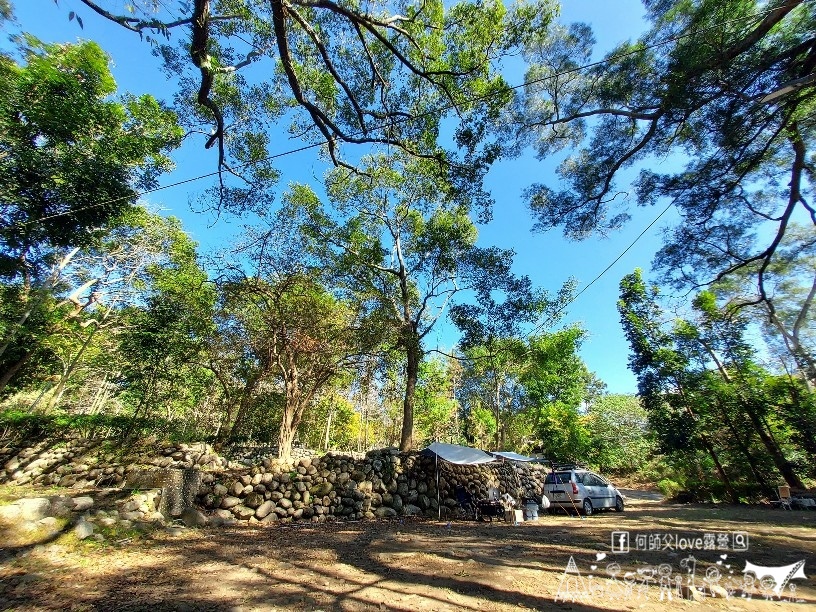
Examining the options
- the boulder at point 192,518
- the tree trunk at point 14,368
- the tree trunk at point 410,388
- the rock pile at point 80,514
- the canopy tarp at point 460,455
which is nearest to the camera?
the rock pile at point 80,514

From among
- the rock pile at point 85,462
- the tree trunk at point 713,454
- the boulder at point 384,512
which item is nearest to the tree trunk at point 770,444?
the tree trunk at point 713,454

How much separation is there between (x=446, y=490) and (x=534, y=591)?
7739 millimetres

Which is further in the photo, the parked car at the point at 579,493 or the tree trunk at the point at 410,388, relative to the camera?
the tree trunk at the point at 410,388

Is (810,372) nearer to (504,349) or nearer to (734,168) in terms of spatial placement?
(734,168)

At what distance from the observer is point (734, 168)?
26.5 ft

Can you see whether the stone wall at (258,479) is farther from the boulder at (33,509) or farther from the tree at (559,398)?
the tree at (559,398)

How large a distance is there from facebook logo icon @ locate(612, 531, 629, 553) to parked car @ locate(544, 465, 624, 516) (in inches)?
181

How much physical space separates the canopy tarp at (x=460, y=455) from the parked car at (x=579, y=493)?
3103 mm

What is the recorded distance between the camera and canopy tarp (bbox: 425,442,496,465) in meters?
9.30

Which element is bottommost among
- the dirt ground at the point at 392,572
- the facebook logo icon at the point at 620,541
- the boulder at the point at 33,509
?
the dirt ground at the point at 392,572

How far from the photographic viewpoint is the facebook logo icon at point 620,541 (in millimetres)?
5197

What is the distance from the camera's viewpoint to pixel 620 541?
5.65 metres

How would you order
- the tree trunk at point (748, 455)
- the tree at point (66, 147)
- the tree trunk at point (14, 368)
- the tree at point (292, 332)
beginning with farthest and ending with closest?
1. the tree trunk at point (748, 455)
2. the tree trunk at point (14, 368)
3. the tree at point (292, 332)
4. the tree at point (66, 147)

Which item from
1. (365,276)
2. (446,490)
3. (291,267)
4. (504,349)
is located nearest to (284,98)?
(291,267)
